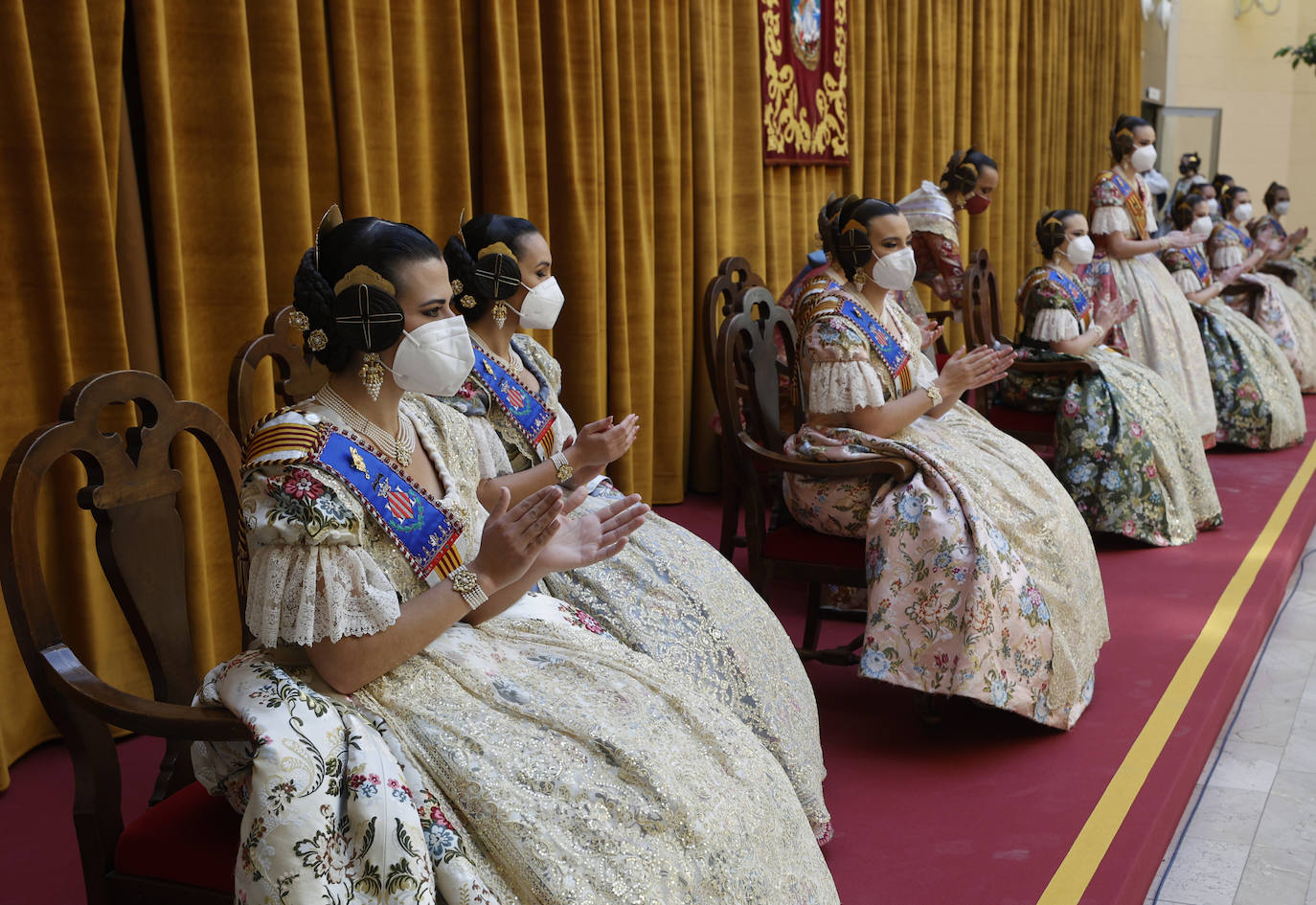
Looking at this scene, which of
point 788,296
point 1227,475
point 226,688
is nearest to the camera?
point 226,688

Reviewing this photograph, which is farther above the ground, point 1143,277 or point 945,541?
point 1143,277

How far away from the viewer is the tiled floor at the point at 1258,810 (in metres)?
2.21

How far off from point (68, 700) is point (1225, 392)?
543 centimetres

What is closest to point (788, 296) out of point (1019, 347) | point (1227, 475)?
point (1019, 347)

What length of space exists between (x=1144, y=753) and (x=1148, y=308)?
3.17 m

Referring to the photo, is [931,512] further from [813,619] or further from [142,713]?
[142,713]

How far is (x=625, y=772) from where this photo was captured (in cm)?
146

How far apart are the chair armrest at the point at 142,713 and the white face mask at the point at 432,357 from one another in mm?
468

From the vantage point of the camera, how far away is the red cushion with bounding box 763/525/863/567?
2754 millimetres

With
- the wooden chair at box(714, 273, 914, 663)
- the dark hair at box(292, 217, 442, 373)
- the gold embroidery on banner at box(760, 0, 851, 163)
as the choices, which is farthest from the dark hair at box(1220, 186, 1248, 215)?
the dark hair at box(292, 217, 442, 373)

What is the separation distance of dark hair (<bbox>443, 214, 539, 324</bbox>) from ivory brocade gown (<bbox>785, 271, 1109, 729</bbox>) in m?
0.78

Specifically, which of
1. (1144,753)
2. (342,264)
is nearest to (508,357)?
(342,264)

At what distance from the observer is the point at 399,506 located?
1.54m

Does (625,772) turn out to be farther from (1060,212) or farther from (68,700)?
(1060,212)
